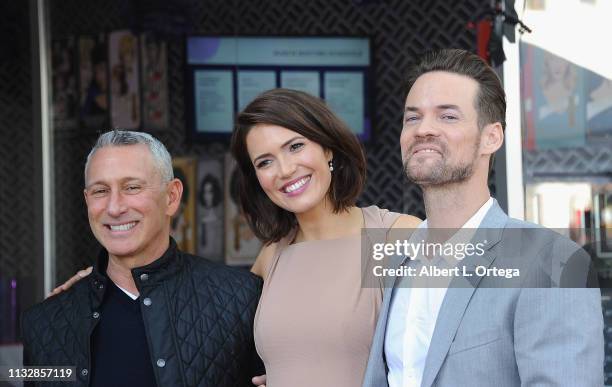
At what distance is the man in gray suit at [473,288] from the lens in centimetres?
199

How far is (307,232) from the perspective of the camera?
311 centimetres

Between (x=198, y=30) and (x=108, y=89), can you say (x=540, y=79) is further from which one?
(x=108, y=89)

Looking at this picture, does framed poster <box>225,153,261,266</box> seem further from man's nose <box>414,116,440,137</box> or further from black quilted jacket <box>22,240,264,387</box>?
man's nose <box>414,116,440,137</box>

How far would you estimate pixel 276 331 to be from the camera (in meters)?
2.85

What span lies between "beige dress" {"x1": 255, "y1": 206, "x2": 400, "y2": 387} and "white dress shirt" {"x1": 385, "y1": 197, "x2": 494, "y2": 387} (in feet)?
1.16

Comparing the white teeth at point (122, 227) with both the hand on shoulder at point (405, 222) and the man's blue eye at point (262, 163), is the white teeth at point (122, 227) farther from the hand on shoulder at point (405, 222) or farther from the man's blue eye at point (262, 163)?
the hand on shoulder at point (405, 222)

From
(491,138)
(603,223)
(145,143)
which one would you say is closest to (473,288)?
(491,138)

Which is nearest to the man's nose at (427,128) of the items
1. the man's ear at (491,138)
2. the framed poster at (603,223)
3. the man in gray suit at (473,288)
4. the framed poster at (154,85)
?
the man in gray suit at (473,288)

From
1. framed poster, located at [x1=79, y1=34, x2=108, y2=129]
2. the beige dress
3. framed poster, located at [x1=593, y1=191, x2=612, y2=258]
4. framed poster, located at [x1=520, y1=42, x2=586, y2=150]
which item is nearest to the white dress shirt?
the beige dress

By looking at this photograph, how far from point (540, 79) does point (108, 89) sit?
3.46m

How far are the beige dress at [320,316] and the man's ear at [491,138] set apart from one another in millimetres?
688

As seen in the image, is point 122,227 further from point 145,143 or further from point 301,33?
point 301,33

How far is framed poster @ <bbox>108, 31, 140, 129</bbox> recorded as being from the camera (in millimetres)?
6227

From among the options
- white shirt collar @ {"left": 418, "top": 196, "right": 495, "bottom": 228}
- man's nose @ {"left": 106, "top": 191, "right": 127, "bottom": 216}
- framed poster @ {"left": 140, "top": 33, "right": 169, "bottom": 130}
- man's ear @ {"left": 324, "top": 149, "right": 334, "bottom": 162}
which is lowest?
white shirt collar @ {"left": 418, "top": 196, "right": 495, "bottom": 228}
